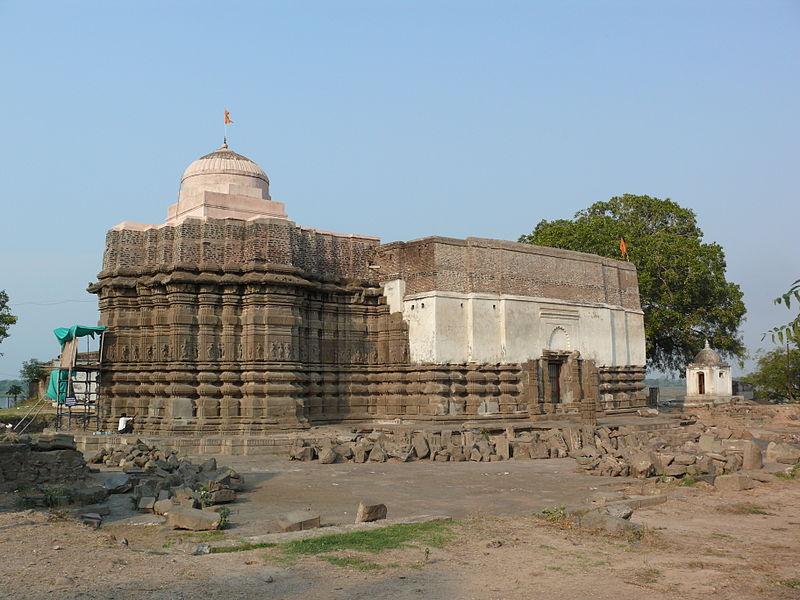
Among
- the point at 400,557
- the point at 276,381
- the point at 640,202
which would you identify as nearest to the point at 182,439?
the point at 276,381

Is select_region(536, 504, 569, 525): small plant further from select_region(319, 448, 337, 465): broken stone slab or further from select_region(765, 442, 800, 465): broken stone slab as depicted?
select_region(765, 442, 800, 465): broken stone slab

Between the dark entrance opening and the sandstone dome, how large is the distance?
10.7m

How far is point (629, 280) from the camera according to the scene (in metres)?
29.1

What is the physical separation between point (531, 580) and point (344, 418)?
15.6 metres

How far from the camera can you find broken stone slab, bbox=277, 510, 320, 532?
9086 mm

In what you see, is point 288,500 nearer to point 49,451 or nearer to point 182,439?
point 49,451

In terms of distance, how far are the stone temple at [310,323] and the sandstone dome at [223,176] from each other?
5 cm

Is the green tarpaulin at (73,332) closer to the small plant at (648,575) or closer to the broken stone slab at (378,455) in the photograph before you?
the broken stone slab at (378,455)

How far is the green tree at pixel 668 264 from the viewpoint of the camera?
116ft

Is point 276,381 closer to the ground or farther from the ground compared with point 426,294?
closer to the ground

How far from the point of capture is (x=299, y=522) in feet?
29.9

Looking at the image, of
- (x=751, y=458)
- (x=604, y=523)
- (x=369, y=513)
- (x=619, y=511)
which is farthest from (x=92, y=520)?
(x=751, y=458)

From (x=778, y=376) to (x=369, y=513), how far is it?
40.0m

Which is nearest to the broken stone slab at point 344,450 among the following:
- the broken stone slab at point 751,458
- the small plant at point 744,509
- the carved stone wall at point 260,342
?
the carved stone wall at point 260,342
